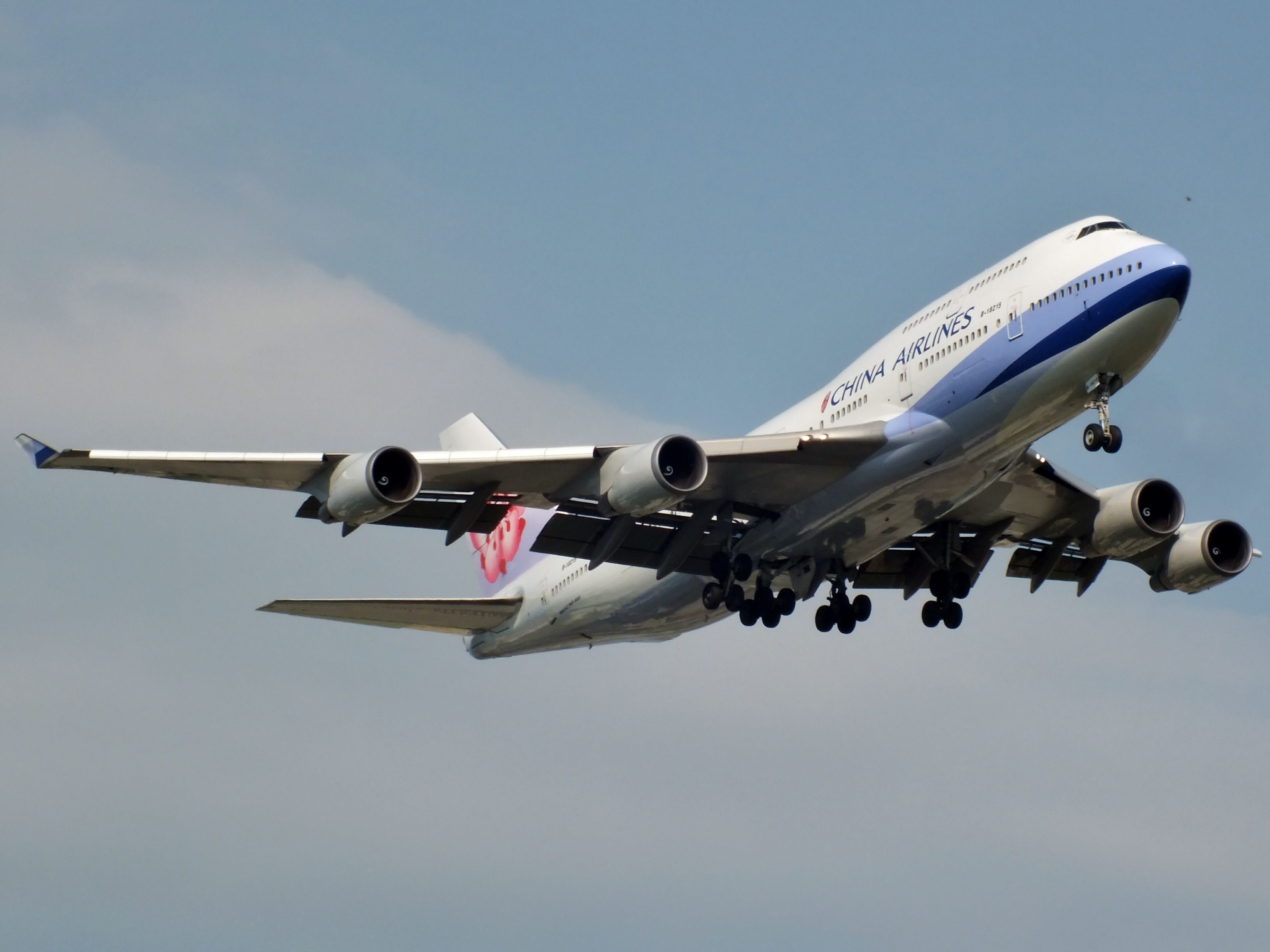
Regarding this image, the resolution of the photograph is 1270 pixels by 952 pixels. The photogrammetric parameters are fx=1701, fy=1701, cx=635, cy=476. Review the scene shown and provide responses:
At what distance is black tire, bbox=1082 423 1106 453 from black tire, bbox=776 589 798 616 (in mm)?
8408

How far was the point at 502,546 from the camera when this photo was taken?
4194 centimetres

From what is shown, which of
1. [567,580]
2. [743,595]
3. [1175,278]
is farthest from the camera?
[567,580]

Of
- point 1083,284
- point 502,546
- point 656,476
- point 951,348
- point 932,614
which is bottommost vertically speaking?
point 932,614

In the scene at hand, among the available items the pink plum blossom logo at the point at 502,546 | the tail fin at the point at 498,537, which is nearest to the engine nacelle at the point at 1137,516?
the tail fin at the point at 498,537

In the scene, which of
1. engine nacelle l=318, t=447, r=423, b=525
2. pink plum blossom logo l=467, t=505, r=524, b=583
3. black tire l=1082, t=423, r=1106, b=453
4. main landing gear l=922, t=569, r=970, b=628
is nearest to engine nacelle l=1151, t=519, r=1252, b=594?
main landing gear l=922, t=569, r=970, b=628

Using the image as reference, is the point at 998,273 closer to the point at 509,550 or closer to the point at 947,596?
the point at 947,596

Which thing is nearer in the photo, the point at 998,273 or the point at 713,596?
the point at 998,273

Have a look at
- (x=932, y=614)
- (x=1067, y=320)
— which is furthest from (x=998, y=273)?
(x=932, y=614)

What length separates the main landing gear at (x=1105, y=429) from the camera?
28344mm

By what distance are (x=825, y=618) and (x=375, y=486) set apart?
11.3 m

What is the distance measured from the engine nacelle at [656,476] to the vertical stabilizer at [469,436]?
542 inches

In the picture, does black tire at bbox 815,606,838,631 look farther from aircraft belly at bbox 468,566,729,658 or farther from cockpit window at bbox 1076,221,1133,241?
cockpit window at bbox 1076,221,1133,241

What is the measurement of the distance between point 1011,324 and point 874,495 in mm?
4011

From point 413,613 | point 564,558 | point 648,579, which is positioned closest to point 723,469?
point 648,579
